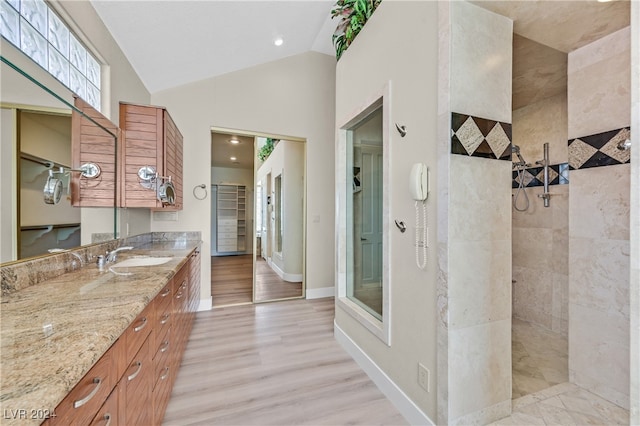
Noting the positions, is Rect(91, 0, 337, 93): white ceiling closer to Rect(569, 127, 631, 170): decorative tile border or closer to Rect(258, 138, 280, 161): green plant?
Rect(258, 138, 280, 161): green plant

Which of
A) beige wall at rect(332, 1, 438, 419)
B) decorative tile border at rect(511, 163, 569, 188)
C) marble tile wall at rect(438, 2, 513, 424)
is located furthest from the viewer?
decorative tile border at rect(511, 163, 569, 188)

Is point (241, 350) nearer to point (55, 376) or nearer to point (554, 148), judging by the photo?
point (55, 376)

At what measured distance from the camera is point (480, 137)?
1388 millimetres

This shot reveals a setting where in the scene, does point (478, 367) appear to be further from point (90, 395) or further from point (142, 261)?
point (142, 261)

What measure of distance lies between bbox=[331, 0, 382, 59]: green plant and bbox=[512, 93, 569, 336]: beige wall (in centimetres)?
216

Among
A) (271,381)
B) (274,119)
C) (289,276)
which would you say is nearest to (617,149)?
(271,381)

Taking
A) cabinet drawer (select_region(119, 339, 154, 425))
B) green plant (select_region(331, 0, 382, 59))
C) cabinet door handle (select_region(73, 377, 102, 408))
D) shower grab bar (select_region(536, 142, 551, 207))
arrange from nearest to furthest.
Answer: cabinet door handle (select_region(73, 377, 102, 408)), cabinet drawer (select_region(119, 339, 154, 425)), green plant (select_region(331, 0, 382, 59)), shower grab bar (select_region(536, 142, 551, 207))

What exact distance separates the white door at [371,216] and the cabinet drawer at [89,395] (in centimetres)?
170

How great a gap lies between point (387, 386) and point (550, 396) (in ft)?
3.54

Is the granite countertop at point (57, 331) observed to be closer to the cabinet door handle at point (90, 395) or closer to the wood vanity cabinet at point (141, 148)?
the cabinet door handle at point (90, 395)

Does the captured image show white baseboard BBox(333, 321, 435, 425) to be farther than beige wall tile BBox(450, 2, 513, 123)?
Yes

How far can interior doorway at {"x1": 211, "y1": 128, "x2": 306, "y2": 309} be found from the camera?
393cm

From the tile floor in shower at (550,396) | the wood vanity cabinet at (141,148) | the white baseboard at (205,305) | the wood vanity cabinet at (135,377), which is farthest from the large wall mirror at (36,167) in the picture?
the tile floor in shower at (550,396)

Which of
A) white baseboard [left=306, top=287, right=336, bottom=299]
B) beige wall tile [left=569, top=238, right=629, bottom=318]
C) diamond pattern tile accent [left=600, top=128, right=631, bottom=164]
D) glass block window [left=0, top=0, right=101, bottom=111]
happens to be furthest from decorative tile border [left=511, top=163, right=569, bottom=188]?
glass block window [left=0, top=0, right=101, bottom=111]
